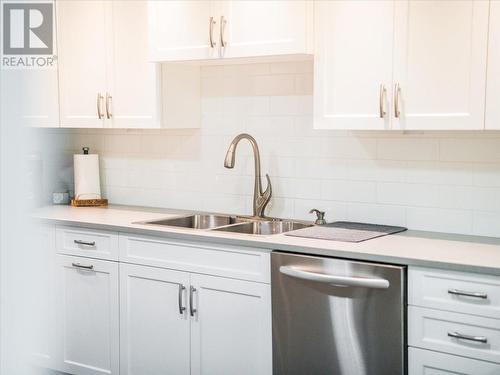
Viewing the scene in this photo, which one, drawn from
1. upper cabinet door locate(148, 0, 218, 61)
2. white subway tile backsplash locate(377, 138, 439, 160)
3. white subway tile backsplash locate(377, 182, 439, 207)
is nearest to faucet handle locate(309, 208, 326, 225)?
white subway tile backsplash locate(377, 182, 439, 207)

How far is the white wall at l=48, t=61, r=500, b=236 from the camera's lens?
113 inches

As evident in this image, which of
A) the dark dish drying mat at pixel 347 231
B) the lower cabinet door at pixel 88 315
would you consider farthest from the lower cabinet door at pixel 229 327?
the lower cabinet door at pixel 88 315

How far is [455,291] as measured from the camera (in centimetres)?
229

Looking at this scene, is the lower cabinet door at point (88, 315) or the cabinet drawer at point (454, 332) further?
the lower cabinet door at point (88, 315)

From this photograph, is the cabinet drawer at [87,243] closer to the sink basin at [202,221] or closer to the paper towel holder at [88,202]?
the sink basin at [202,221]

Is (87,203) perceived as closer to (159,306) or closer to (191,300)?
(159,306)

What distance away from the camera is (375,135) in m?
3.09

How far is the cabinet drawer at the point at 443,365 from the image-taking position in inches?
89.1

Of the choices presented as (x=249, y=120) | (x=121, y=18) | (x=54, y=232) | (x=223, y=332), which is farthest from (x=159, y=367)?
(x=121, y=18)

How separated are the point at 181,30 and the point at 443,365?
194 centimetres

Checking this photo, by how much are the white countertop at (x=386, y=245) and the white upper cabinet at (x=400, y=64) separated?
47 cm

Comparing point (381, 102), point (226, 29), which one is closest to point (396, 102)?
point (381, 102)

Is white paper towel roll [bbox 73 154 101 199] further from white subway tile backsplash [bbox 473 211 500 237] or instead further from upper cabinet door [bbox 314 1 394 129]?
white subway tile backsplash [bbox 473 211 500 237]

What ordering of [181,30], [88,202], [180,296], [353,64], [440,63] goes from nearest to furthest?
[440,63] < [353,64] < [180,296] < [181,30] < [88,202]
